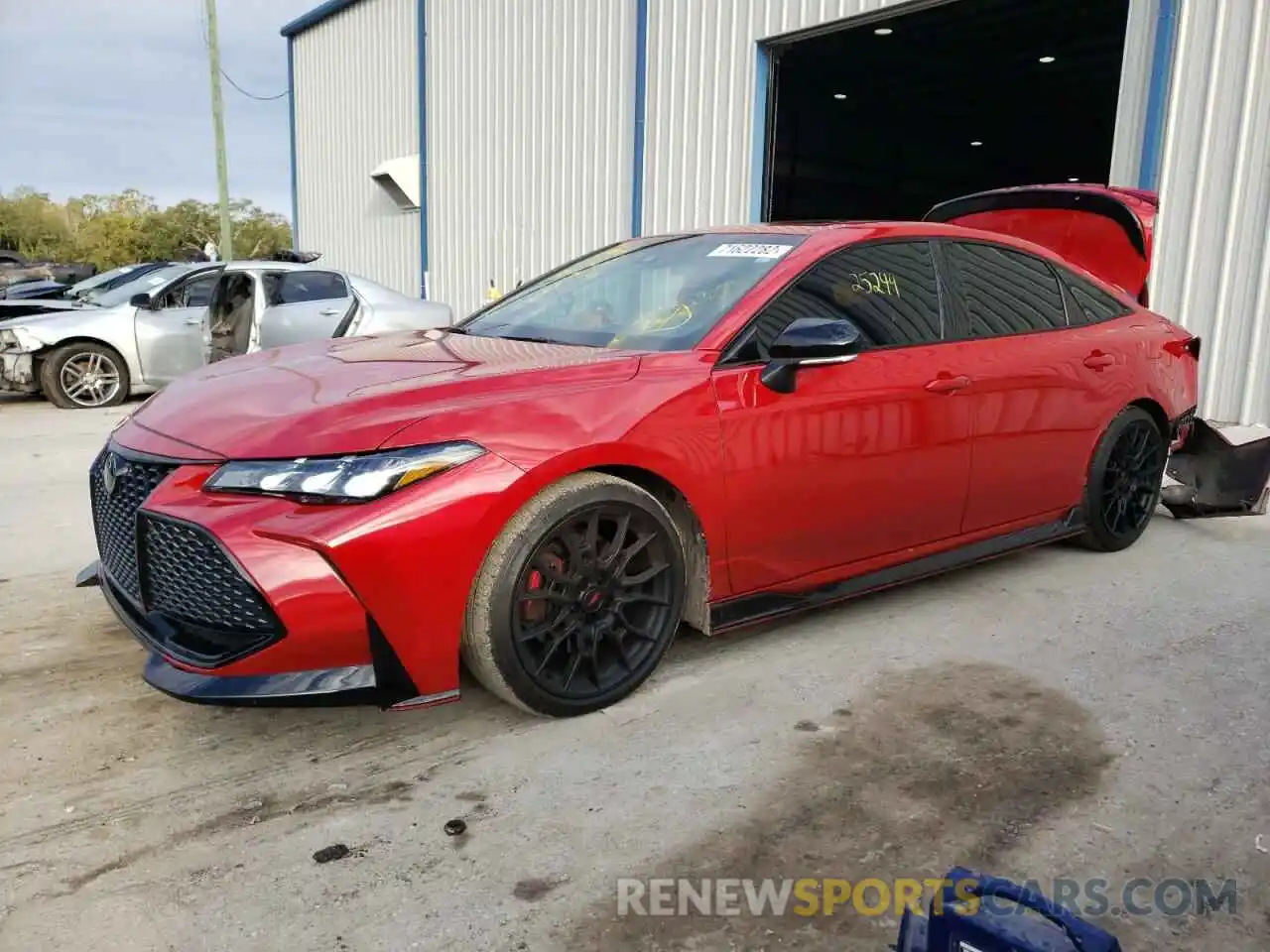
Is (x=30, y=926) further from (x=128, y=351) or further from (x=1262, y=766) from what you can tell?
(x=128, y=351)

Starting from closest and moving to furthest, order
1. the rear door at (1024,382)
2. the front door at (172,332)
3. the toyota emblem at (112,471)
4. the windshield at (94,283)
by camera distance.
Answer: the toyota emblem at (112,471)
the rear door at (1024,382)
the front door at (172,332)
the windshield at (94,283)

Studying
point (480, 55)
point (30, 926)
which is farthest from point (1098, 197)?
point (480, 55)

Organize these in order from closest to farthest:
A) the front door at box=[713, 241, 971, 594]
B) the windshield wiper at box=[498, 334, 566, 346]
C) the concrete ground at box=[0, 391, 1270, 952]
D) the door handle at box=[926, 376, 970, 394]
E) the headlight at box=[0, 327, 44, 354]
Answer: the concrete ground at box=[0, 391, 1270, 952], the front door at box=[713, 241, 971, 594], the windshield wiper at box=[498, 334, 566, 346], the door handle at box=[926, 376, 970, 394], the headlight at box=[0, 327, 44, 354]

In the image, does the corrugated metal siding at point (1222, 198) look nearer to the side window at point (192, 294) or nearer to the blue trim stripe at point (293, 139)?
the side window at point (192, 294)

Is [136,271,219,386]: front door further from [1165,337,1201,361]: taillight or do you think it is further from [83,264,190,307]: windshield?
[1165,337,1201,361]: taillight

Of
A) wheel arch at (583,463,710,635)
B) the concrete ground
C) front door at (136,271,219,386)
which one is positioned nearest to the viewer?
the concrete ground

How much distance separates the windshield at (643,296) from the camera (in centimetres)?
336

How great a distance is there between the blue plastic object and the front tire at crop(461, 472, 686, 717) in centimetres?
143

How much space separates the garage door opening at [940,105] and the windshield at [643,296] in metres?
6.32

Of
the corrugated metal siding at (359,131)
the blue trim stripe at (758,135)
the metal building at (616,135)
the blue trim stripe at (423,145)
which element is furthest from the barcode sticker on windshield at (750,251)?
the corrugated metal siding at (359,131)

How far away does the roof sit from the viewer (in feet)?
58.8

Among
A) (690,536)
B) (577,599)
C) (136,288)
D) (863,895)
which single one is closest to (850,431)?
(690,536)

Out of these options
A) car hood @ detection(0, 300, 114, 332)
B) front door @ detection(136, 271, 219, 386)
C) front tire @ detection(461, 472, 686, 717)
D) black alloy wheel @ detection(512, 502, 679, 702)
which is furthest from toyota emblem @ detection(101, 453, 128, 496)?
car hood @ detection(0, 300, 114, 332)

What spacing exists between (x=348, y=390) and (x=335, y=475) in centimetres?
40
